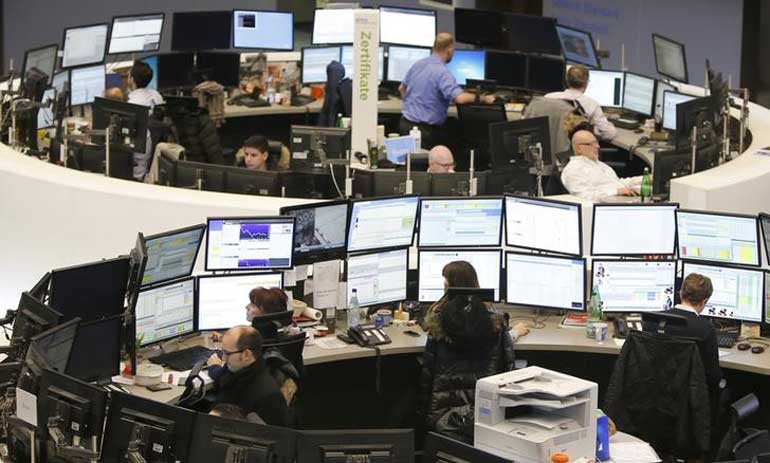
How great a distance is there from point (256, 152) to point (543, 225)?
235 cm

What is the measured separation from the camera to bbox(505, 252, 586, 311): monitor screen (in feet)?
24.3

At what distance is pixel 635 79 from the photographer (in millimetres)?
11914

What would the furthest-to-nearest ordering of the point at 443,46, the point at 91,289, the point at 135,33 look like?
the point at 135,33 → the point at 443,46 → the point at 91,289

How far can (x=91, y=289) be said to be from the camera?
6.33 m

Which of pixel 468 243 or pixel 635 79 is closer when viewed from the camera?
pixel 468 243

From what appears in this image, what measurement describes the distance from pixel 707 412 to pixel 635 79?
572 centimetres

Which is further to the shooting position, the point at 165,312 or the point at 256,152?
the point at 256,152

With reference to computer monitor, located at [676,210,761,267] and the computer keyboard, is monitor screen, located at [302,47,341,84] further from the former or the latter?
the computer keyboard

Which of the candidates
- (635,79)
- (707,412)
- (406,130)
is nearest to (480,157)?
(406,130)

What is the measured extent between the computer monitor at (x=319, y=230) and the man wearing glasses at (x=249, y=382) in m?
1.35

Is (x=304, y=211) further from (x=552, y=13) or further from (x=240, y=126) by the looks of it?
(x=552, y=13)

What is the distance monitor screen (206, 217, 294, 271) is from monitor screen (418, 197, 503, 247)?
2.50ft

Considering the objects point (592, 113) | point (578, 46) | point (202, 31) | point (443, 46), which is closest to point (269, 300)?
point (592, 113)

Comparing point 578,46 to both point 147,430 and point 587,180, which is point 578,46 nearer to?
point 587,180
